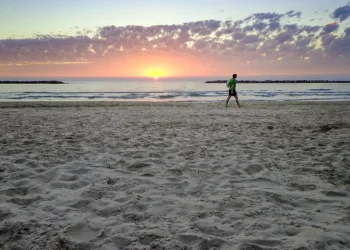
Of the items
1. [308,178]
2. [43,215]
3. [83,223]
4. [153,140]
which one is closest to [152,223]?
[83,223]

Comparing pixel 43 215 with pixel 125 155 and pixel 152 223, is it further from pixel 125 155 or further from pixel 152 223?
pixel 125 155

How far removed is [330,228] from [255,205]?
0.84 meters

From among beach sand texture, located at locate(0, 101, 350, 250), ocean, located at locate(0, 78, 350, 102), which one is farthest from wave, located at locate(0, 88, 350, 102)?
beach sand texture, located at locate(0, 101, 350, 250)

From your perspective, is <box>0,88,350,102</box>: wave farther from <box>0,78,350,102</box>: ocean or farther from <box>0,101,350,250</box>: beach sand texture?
<box>0,101,350,250</box>: beach sand texture

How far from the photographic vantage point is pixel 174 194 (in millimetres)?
3758

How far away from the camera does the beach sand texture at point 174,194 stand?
267 cm

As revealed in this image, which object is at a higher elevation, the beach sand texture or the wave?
the wave

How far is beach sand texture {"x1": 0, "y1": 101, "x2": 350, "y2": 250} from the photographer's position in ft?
A: 8.77

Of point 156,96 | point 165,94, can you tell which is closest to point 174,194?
point 156,96

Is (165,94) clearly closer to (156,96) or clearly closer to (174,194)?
(156,96)

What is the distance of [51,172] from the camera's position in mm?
4559

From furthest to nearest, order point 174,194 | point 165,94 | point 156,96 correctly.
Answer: point 165,94, point 156,96, point 174,194

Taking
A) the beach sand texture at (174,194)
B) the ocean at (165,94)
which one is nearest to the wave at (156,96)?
the ocean at (165,94)

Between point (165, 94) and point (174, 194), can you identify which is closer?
point (174, 194)
